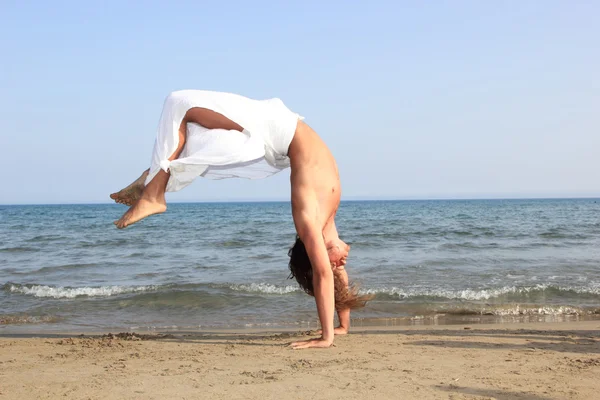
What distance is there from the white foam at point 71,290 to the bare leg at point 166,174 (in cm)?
485

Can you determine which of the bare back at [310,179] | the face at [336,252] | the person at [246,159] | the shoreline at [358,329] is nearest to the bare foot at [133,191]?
the person at [246,159]

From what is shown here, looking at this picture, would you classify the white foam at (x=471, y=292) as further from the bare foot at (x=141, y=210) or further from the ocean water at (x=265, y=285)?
the bare foot at (x=141, y=210)

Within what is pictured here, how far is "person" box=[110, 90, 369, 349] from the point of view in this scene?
416 cm

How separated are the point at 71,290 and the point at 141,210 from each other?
5.44 metres

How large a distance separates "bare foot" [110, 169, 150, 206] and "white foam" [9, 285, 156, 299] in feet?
14.8

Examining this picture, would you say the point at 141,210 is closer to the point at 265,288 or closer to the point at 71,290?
the point at 265,288

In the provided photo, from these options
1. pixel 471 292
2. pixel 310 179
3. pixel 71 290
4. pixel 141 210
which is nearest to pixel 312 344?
pixel 310 179

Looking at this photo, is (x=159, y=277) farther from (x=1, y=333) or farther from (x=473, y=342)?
(x=473, y=342)

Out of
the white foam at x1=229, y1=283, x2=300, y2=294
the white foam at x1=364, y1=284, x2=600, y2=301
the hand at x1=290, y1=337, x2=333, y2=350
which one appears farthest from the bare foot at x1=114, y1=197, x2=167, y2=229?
the white foam at x1=364, y1=284, x2=600, y2=301

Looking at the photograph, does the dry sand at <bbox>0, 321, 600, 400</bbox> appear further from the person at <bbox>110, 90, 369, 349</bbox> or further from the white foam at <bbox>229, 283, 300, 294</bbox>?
the white foam at <bbox>229, 283, 300, 294</bbox>

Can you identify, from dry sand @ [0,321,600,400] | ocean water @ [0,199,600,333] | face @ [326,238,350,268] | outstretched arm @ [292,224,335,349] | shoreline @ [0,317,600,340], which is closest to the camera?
dry sand @ [0,321,600,400]

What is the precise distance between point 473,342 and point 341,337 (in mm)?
1119

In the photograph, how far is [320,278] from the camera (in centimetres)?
445

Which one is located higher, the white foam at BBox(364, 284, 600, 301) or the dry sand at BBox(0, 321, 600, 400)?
the dry sand at BBox(0, 321, 600, 400)
